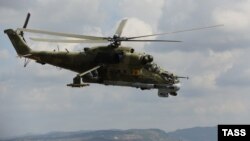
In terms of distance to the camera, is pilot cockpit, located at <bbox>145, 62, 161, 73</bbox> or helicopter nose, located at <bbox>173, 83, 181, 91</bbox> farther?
helicopter nose, located at <bbox>173, 83, 181, 91</bbox>

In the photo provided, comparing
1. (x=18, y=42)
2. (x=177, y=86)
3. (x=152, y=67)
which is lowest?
(x=177, y=86)

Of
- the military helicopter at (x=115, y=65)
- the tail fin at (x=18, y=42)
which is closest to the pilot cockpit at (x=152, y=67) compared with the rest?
the military helicopter at (x=115, y=65)

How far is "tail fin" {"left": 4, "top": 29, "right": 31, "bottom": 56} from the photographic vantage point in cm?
7706

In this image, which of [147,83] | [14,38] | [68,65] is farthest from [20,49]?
[147,83]

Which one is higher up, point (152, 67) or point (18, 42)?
point (18, 42)

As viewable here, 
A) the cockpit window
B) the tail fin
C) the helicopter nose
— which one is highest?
the tail fin

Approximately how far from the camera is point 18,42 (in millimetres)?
78438

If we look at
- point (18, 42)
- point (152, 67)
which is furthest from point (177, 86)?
point (18, 42)

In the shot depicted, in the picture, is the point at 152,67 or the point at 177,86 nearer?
the point at 152,67

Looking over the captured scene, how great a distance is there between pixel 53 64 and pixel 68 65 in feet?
6.84

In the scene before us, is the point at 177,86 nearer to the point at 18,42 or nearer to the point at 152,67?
the point at 152,67

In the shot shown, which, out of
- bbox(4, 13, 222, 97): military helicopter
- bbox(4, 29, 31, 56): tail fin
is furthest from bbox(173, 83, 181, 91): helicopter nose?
bbox(4, 29, 31, 56): tail fin

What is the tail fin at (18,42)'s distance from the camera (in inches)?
3034

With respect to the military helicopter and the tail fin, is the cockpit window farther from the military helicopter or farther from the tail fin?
the tail fin
